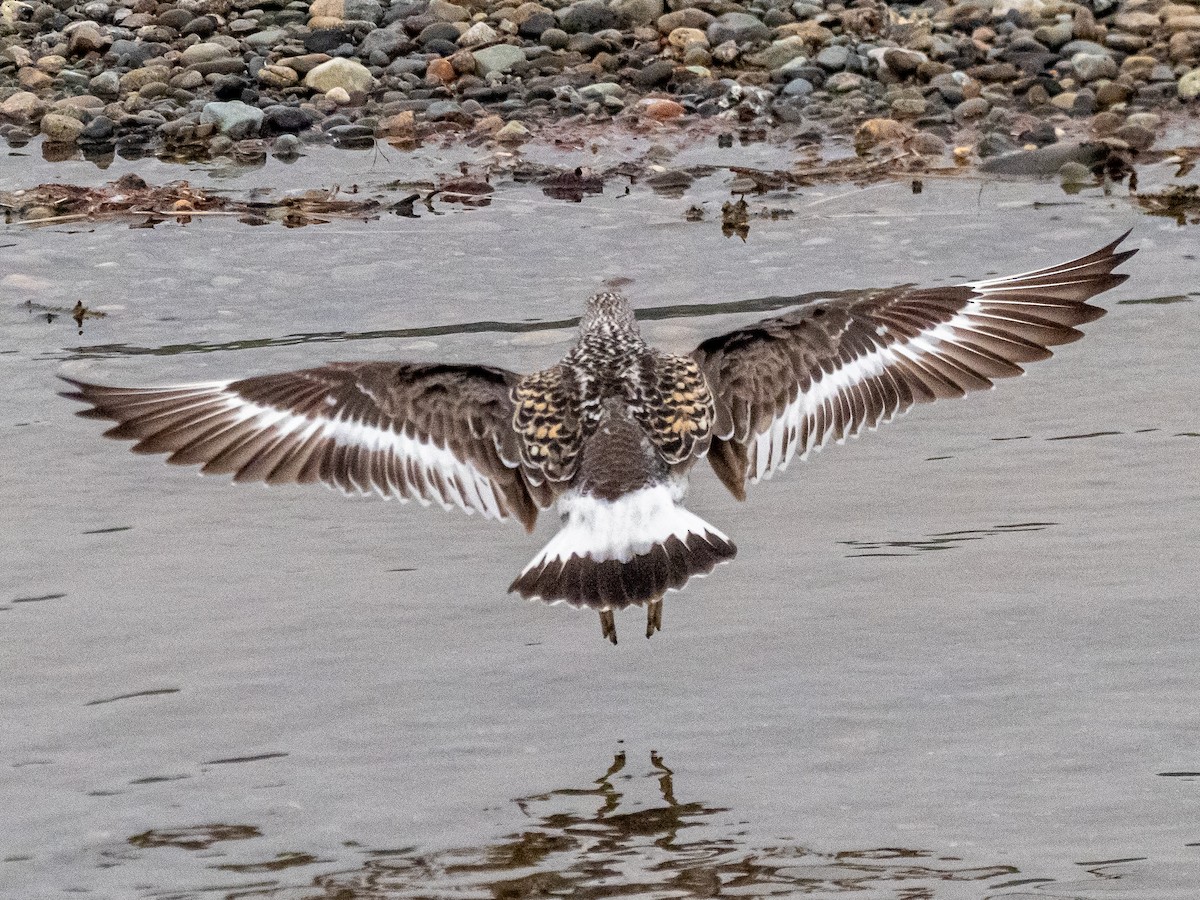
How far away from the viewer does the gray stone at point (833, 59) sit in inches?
483

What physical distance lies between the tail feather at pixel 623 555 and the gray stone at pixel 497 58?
743 cm

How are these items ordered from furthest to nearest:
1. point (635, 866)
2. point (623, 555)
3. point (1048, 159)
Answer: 1. point (1048, 159)
2. point (623, 555)
3. point (635, 866)

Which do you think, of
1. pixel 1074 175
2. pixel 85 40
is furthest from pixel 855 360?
pixel 85 40

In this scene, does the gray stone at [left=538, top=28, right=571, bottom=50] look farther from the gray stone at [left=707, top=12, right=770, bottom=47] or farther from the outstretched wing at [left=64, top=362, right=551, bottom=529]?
the outstretched wing at [left=64, top=362, right=551, bottom=529]

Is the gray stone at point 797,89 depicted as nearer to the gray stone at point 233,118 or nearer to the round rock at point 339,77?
the round rock at point 339,77

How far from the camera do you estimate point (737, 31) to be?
1252cm

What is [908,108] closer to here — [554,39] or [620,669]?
[554,39]

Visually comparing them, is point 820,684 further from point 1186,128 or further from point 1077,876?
point 1186,128

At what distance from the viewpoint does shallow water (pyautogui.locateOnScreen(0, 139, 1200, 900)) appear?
14.7 ft

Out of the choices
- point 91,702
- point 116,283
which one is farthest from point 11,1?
point 91,702

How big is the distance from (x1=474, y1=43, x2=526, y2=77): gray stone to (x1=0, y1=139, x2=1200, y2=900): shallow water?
4521 mm

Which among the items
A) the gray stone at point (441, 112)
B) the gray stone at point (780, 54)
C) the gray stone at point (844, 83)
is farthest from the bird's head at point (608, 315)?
the gray stone at point (780, 54)

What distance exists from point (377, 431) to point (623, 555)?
3.79 ft

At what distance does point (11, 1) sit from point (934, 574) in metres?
10.3
